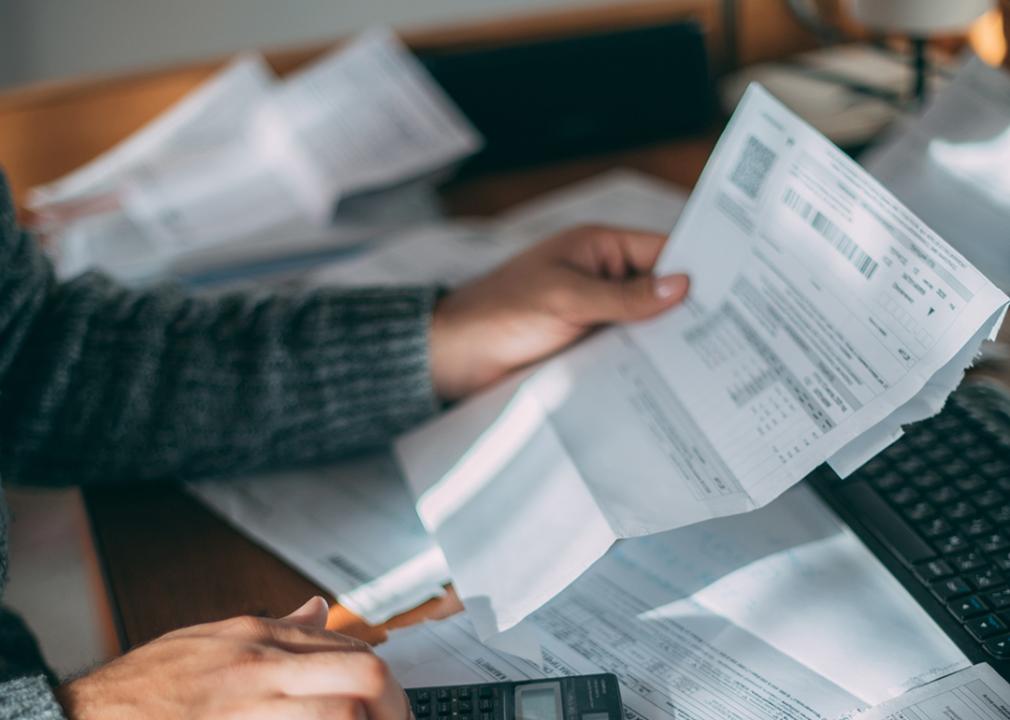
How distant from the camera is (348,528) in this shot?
70cm

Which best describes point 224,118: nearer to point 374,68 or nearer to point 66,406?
point 374,68

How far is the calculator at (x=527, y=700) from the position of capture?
1.68ft

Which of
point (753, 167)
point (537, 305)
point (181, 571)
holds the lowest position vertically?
point (181, 571)

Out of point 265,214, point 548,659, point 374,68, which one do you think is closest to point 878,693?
point 548,659

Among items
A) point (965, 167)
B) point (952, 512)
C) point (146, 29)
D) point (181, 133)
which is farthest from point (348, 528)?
point (146, 29)

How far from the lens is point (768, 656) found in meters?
0.55

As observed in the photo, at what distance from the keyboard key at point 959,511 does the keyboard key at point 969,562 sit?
0.09 ft

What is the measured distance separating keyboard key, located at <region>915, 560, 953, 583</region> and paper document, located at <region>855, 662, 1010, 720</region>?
0.06 m

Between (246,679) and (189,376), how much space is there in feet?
1.04

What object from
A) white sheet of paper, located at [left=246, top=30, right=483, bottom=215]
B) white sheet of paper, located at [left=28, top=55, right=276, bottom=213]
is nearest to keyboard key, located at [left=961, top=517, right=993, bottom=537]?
white sheet of paper, located at [left=246, top=30, right=483, bottom=215]

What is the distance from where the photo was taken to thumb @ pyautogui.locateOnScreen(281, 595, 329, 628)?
533 mm

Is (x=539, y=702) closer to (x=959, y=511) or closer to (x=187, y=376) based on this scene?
(x=959, y=511)

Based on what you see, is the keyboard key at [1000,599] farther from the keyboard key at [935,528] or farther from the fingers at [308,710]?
the fingers at [308,710]

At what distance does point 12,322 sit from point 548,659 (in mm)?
423
